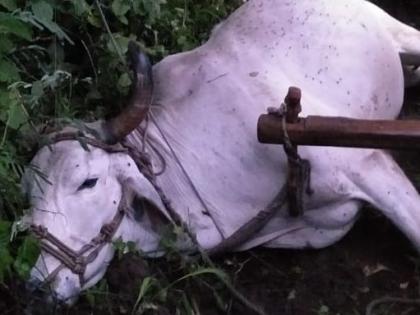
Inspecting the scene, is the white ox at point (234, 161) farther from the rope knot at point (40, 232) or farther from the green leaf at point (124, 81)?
the green leaf at point (124, 81)

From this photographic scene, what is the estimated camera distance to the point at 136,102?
4.11 metres

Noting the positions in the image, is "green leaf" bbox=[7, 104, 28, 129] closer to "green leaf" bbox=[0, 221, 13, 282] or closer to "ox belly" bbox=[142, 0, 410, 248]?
"green leaf" bbox=[0, 221, 13, 282]

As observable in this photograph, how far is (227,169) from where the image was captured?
4.23 metres

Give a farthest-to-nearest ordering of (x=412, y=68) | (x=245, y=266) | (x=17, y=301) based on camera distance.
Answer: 1. (x=412, y=68)
2. (x=245, y=266)
3. (x=17, y=301)

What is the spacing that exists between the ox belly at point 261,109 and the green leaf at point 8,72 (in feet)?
1.73

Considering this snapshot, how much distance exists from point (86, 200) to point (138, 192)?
0.21 metres

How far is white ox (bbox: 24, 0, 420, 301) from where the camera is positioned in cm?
406

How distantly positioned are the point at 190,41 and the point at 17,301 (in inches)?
69.9

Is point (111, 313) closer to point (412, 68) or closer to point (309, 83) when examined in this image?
point (309, 83)

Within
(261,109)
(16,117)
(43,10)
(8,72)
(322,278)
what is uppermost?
(43,10)

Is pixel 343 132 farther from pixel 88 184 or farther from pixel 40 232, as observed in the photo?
pixel 40 232

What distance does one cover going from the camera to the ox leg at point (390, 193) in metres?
4.23

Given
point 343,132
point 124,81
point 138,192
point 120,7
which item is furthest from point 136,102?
point 120,7

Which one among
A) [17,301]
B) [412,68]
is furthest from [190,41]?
[17,301]
